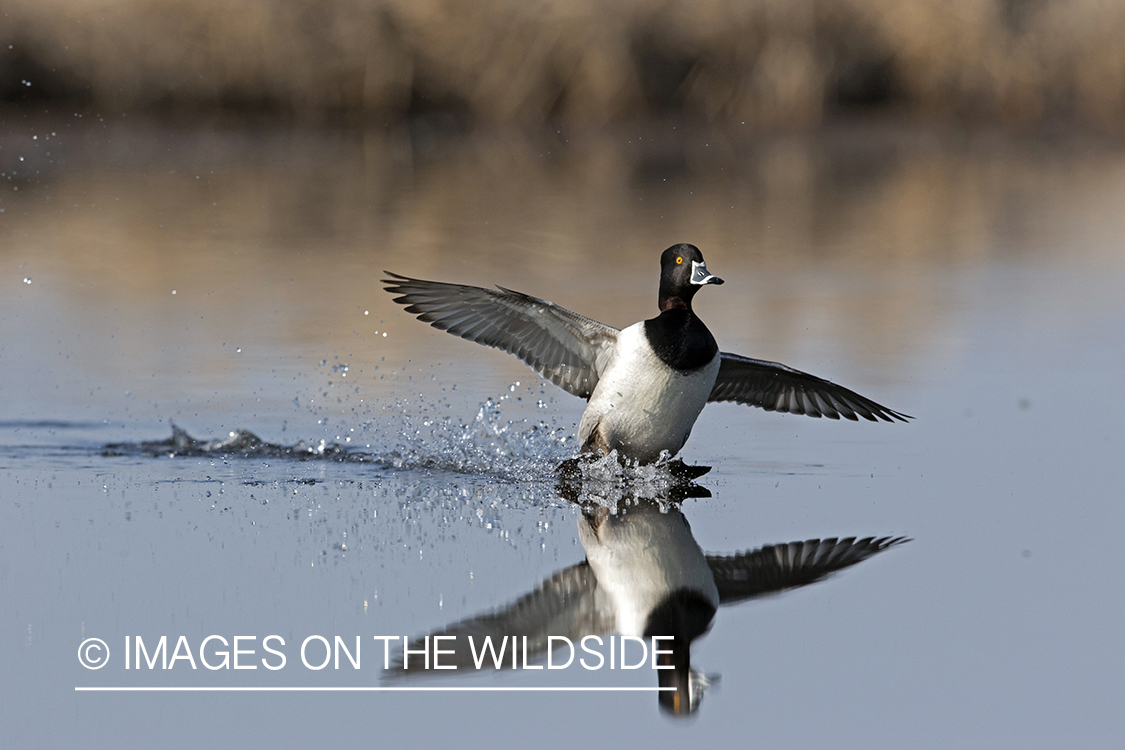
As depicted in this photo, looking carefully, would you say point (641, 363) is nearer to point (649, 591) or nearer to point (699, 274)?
point (699, 274)

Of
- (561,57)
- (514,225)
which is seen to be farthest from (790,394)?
(561,57)

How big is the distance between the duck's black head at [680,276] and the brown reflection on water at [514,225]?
2193mm

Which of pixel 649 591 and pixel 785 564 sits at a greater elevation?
pixel 785 564

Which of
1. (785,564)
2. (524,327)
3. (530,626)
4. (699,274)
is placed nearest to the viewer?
(530,626)

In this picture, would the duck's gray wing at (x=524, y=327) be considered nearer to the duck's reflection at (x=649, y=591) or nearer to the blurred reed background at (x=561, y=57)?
the duck's reflection at (x=649, y=591)

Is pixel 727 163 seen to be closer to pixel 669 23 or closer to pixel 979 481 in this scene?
pixel 669 23

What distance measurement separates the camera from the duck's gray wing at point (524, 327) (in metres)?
6.61

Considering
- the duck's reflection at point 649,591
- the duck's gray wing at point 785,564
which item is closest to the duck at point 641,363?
the duck's reflection at point 649,591

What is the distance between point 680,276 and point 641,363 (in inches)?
17.0

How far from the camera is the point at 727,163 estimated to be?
20.2 m

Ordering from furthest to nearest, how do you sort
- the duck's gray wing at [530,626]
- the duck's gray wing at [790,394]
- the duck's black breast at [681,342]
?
the duck's gray wing at [790,394] < the duck's black breast at [681,342] < the duck's gray wing at [530,626]

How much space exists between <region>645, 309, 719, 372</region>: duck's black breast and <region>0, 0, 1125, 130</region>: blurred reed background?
566 inches

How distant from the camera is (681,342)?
6.30 meters

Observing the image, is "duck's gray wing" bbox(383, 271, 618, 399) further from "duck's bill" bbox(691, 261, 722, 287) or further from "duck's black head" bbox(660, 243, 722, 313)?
"duck's bill" bbox(691, 261, 722, 287)
